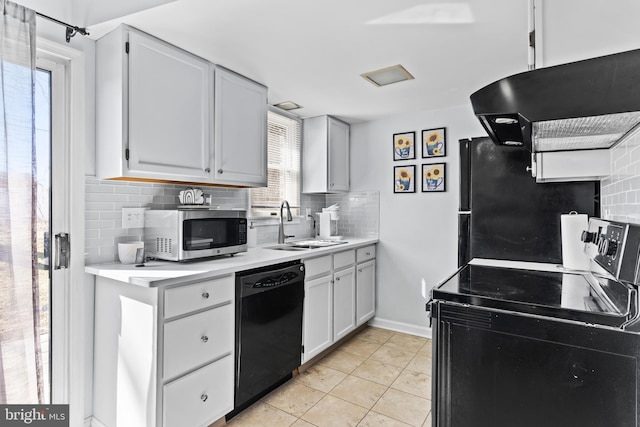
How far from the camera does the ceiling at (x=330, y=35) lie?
165 centimetres

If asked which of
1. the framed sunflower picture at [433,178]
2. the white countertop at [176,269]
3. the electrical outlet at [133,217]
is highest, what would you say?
the framed sunflower picture at [433,178]

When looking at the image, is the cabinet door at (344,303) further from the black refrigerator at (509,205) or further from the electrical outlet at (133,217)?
the electrical outlet at (133,217)

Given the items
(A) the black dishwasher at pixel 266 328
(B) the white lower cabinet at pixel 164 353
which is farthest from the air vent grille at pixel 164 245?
(A) the black dishwasher at pixel 266 328

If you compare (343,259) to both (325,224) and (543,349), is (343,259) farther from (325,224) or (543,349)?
(543,349)

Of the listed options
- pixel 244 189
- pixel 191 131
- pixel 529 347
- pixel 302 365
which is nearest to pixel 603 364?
pixel 529 347

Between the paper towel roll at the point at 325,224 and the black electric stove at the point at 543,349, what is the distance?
2309 millimetres

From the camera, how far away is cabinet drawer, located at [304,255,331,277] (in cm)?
259

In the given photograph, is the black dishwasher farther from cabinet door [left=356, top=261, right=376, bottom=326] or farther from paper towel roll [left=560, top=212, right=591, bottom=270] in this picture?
paper towel roll [left=560, top=212, right=591, bottom=270]

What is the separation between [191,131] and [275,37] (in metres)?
0.75

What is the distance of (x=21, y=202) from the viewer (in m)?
1.55

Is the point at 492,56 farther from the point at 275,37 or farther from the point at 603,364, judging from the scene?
the point at 603,364

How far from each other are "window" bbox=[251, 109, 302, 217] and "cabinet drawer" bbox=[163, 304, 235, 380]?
1299 millimetres

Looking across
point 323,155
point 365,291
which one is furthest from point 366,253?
point 323,155

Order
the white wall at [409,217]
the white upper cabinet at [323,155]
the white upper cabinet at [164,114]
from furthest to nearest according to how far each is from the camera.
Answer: the white upper cabinet at [323,155], the white wall at [409,217], the white upper cabinet at [164,114]
